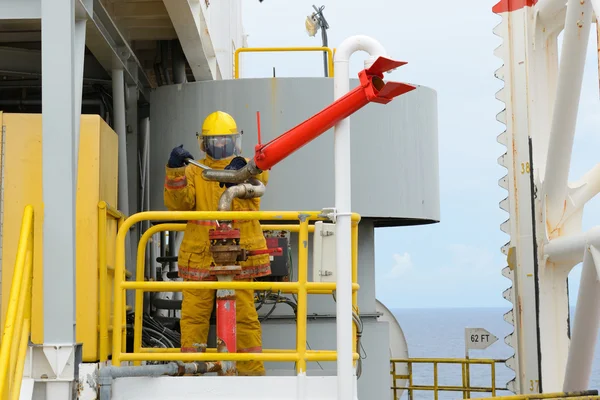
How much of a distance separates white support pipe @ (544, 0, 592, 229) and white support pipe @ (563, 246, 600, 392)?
95 cm

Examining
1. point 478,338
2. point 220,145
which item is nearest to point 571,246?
point 220,145

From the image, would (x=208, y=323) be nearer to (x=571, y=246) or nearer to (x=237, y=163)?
(x=237, y=163)

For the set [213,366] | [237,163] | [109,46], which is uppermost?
[109,46]

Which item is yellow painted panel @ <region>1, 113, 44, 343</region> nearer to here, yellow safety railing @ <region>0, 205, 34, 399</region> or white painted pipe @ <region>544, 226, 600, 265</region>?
yellow safety railing @ <region>0, 205, 34, 399</region>

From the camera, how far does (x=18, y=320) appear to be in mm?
4855

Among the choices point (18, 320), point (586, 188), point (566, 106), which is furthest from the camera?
point (586, 188)

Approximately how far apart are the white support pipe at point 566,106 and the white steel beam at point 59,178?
3.51m

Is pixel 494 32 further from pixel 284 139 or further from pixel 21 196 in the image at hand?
pixel 21 196

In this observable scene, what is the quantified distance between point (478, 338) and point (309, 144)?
474 centimetres

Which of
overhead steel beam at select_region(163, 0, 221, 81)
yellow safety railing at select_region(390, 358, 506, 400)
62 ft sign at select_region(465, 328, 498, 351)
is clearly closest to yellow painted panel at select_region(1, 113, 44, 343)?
overhead steel beam at select_region(163, 0, 221, 81)

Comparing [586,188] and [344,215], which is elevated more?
[586,188]

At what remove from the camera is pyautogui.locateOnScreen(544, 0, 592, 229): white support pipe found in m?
6.69

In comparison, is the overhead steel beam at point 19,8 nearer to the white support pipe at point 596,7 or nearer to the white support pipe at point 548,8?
the white support pipe at point 596,7

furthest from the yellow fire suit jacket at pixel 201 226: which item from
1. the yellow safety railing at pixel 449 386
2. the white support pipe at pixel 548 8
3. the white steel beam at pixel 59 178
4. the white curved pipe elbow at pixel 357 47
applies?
the yellow safety railing at pixel 449 386
